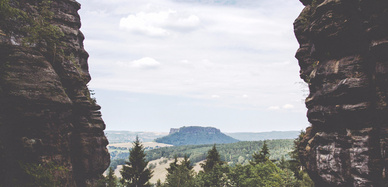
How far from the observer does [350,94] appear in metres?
19.5

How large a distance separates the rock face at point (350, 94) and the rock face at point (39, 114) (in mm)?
21995

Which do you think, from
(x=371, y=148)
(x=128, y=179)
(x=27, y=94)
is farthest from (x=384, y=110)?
(x=128, y=179)

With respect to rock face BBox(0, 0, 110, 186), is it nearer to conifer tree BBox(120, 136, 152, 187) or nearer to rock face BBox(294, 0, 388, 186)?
conifer tree BBox(120, 136, 152, 187)

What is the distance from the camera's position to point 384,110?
17.8 meters

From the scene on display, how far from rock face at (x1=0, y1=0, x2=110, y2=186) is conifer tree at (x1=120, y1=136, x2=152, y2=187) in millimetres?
10879

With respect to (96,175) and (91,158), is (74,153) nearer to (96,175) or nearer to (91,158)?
(91,158)

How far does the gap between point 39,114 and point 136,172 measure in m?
23.2

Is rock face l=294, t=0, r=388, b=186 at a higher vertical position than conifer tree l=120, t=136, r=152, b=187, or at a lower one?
higher

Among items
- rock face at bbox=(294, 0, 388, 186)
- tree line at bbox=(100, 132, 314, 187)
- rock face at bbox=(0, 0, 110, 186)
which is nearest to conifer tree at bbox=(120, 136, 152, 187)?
tree line at bbox=(100, 132, 314, 187)

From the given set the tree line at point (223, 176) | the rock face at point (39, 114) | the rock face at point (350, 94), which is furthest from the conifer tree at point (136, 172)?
the rock face at point (350, 94)

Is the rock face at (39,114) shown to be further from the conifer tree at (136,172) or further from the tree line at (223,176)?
the conifer tree at (136,172)

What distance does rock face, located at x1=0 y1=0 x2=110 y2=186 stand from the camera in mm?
17984

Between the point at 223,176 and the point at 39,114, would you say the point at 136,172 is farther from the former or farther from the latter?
the point at 39,114

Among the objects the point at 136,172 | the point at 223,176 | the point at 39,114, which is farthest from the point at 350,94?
the point at 136,172
